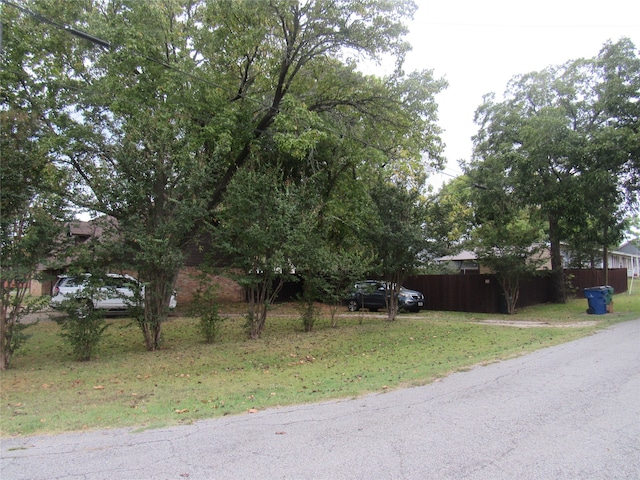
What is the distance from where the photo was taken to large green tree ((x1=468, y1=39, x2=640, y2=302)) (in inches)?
594

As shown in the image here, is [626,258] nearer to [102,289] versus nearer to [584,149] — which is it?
[584,149]

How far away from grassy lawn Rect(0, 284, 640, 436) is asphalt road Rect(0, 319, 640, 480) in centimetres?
61

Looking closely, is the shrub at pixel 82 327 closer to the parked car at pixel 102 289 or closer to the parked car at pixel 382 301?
the parked car at pixel 102 289

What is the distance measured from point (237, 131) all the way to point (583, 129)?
14.2 meters

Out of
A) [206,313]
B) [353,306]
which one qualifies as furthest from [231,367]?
[353,306]

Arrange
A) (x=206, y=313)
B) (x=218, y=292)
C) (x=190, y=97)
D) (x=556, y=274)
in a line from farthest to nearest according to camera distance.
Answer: (x=218, y=292)
(x=556, y=274)
(x=190, y=97)
(x=206, y=313)

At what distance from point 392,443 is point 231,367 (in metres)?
4.98

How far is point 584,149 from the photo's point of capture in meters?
15.1

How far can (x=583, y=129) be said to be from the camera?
59.6 feet

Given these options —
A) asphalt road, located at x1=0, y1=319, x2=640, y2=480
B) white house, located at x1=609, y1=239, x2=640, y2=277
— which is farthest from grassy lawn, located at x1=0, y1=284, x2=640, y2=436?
white house, located at x1=609, y1=239, x2=640, y2=277

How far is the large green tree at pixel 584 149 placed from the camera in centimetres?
1509

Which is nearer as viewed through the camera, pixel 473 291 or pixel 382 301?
pixel 473 291

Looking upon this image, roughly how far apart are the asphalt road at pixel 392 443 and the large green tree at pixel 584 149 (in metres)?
11.3

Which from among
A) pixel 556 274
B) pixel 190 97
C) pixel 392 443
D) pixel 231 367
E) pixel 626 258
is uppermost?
pixel 190 97
